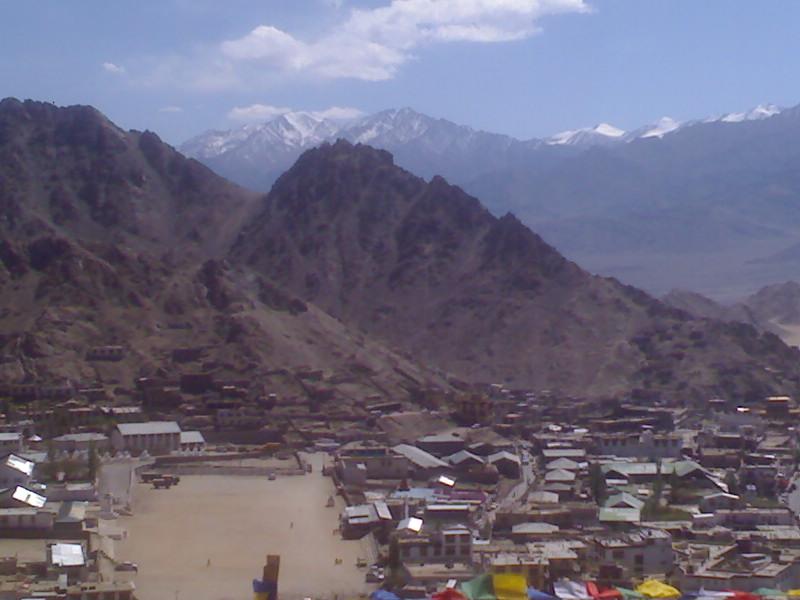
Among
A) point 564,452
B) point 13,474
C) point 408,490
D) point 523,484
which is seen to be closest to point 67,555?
point 13,474

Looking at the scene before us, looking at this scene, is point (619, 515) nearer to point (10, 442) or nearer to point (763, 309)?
point (10, 442)

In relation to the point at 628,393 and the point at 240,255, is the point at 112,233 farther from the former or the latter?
the point at 628,393

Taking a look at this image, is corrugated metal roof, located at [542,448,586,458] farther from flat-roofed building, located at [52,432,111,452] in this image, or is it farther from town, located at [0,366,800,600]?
flat-roofed building, located at [52,432,111,452]

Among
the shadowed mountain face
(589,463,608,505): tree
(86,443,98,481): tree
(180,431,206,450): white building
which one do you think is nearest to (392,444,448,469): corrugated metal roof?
(589,463,608,505): tree

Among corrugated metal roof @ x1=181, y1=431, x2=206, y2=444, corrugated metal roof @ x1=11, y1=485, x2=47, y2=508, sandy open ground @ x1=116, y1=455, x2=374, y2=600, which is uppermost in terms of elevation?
corrugated metal roof @ x1=181, y1=431, x2=206, y2=444

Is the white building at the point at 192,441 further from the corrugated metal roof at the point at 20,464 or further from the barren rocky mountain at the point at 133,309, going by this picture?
the corrugated metal roof at the point at 20,464

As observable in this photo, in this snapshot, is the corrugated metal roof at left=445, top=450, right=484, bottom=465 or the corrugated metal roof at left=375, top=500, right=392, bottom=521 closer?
the corrugated metal roof at left=375, top=500, right=392, bottom=521

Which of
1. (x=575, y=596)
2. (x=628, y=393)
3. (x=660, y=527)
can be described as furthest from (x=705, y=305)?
(x=575, y=596)

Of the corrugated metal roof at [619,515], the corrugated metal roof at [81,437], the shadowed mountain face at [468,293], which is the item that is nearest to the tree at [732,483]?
the corrugated metal roof at [619,515]
